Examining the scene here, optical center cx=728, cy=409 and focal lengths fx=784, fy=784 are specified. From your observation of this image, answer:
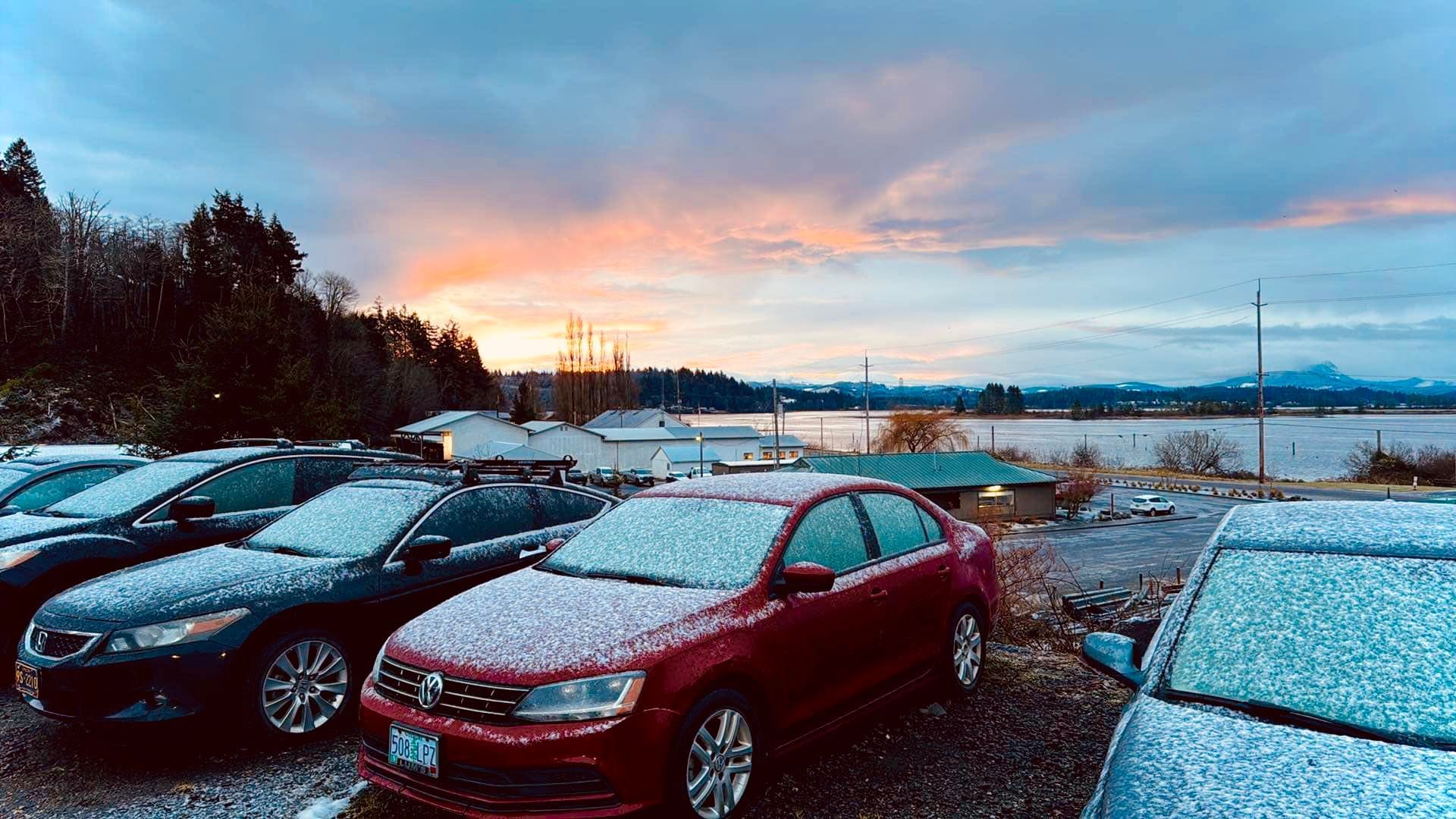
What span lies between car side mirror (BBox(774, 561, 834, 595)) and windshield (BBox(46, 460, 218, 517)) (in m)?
6.07

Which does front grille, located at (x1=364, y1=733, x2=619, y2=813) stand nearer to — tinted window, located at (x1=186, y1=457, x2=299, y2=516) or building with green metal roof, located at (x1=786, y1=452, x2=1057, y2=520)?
tinted window, located at (x1=186, y1=457, x2=299, y2=516)

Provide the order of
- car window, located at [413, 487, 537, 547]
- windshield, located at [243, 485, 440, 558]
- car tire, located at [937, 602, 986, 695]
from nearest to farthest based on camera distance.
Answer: car tire, located at [937, 602, 986, 695] → windshield, located at [243, 485, 440, 558] → car window, located at [413, 487, 537, 547]

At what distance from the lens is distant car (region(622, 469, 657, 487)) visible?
196 feet

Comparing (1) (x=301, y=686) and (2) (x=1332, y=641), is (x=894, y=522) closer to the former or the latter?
(2) (x=1332, y=641)

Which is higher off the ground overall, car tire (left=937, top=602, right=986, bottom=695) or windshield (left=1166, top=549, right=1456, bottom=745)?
windshield (left=1166, top=549, right=1456, bottom=745)

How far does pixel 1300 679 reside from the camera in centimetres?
265

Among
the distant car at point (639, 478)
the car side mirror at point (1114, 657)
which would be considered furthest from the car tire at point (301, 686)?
the distant car at point (639, 478)

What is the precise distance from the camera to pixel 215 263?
63531mm

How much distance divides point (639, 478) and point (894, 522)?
58.4 meters

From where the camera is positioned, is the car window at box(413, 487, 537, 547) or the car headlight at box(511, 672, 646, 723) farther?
the car window at box(413, 487, 537, 547)

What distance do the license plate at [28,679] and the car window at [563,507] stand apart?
3257 mm

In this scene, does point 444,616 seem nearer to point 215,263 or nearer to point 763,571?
point 763,571

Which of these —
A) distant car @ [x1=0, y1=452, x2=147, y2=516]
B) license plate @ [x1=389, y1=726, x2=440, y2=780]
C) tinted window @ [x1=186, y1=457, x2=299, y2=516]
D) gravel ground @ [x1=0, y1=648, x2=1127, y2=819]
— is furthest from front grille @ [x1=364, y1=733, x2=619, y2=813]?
distant car @ [x1=0, y1=452, x2=147, y2=516]

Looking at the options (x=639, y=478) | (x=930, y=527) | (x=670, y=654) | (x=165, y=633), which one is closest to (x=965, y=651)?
(x=930, y=527)
